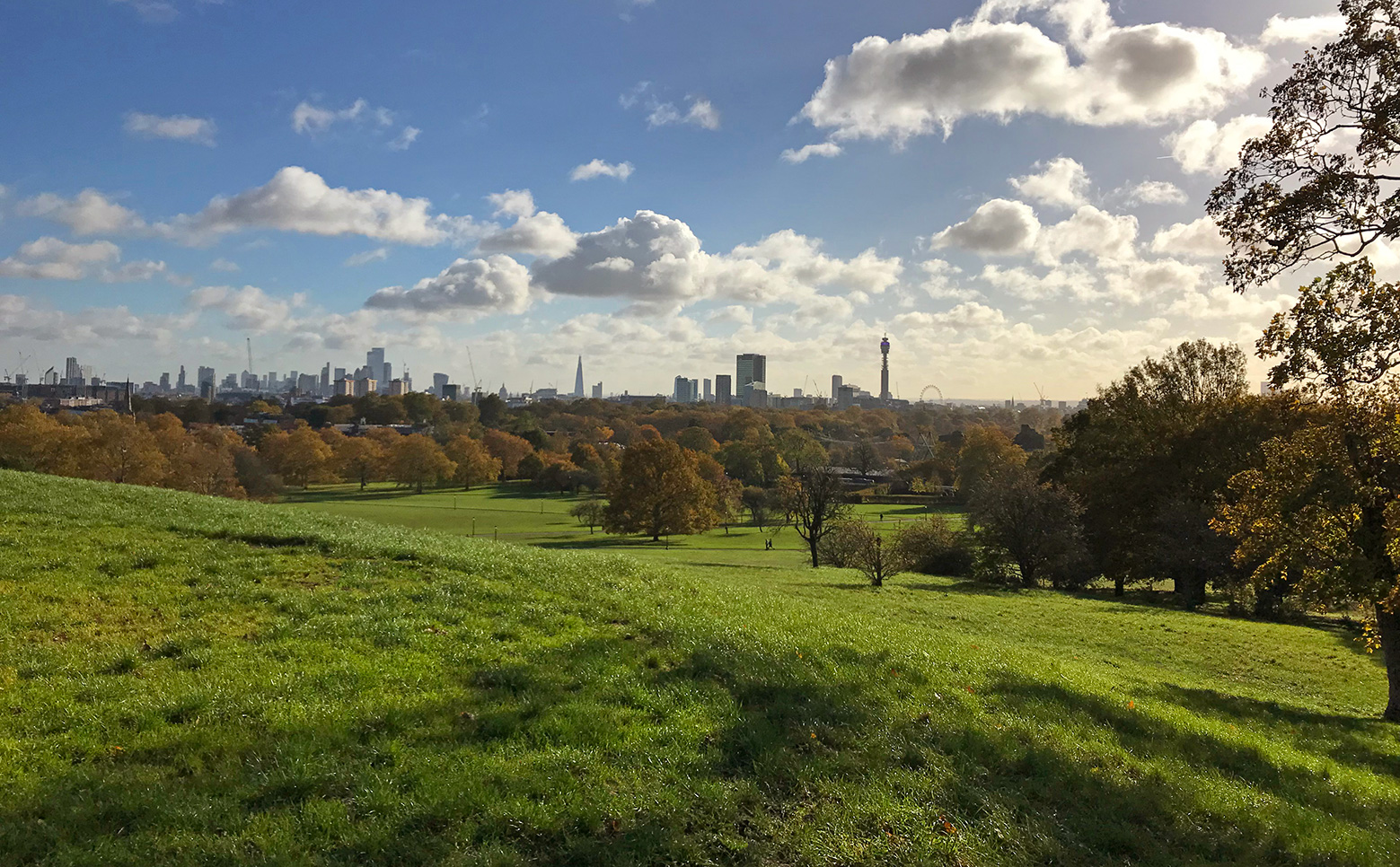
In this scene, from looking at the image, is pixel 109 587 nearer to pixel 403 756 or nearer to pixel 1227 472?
pixel 403 756

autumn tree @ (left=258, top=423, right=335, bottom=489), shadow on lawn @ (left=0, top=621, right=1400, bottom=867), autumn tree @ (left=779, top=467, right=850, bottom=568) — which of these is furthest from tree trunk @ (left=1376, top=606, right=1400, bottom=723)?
autumn tree @ (left=258, top=423, right=335, bottom=489)

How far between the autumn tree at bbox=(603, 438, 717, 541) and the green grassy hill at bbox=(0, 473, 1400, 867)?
5432 cm

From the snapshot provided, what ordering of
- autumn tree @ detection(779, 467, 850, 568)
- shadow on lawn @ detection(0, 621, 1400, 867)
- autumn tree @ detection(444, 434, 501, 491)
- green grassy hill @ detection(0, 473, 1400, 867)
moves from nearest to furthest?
1. shadow on lawn @ detection(0, 621, 1400, 867)
2. green grassy hill @ detection(0, 473, 1400, 867)
3. autumn tree @ detection(779, 467, 850, 568)
4. autumn tree @ detection(444, 434, 501, 491)

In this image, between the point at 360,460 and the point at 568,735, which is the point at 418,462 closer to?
the point at 360,460

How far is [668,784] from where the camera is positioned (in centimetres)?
704

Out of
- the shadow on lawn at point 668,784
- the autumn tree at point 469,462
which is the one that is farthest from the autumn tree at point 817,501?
the autumn tree at point 469,462

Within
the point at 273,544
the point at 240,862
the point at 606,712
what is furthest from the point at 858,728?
the point at 273,544

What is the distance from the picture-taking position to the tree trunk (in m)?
15.4

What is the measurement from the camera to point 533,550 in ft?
65.0

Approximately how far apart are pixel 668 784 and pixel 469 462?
108271 millimetres

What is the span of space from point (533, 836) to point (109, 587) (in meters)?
9.96

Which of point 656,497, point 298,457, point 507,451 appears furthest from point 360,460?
point 656,497

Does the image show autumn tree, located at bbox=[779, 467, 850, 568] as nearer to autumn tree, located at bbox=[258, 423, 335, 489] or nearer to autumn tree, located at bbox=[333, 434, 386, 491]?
autumn tree, located at bbox=[258, 423, 335, 489]

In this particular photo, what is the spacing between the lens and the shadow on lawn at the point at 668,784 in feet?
19.4
